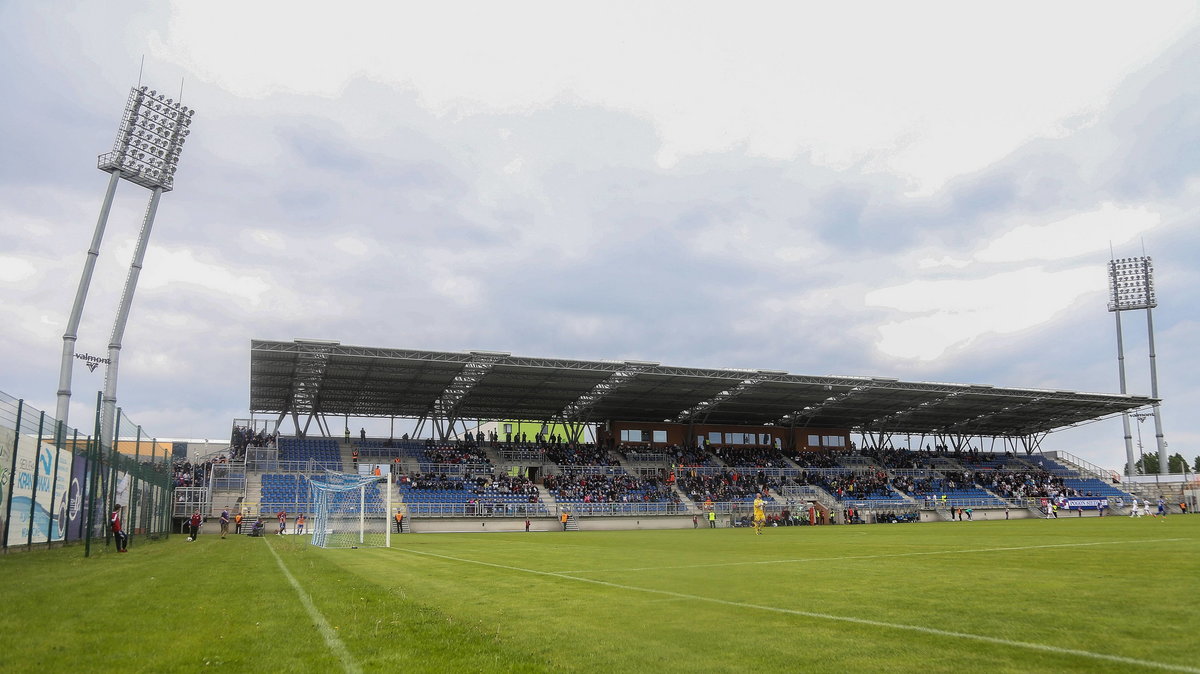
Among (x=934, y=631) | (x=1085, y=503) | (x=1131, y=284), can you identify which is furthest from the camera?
(x=1131, y=284)

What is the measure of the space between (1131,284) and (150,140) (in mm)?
86725

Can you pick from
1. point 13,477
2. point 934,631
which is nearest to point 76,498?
point 13,477

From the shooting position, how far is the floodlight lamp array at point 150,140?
45.0 meters

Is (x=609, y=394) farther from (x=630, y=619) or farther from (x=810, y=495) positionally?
(x=630, y=619)

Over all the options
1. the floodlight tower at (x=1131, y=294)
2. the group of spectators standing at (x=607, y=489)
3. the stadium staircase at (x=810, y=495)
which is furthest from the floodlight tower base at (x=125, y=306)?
the floodlight tower at (x=1131, y=294)

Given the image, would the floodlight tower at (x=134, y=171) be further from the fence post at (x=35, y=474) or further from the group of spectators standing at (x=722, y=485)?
the group of spectators standing at (x=722, y=485)

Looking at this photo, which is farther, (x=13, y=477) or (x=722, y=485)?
(x=722, y=485)

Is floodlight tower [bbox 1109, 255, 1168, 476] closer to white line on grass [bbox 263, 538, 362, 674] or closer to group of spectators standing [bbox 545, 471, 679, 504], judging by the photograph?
group of spectators standing [bbox 545, 471, 679, 504]

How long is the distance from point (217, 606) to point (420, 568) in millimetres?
6717

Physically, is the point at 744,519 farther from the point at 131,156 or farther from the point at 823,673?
the point at 823,673

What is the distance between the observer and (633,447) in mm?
67875

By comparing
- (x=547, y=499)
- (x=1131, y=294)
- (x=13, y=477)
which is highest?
(x=1131, y=294)

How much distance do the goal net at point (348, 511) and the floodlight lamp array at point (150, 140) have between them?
835 inches

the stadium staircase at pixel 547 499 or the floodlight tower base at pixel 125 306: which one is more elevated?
the floodlight tower base at pixel 125 306
